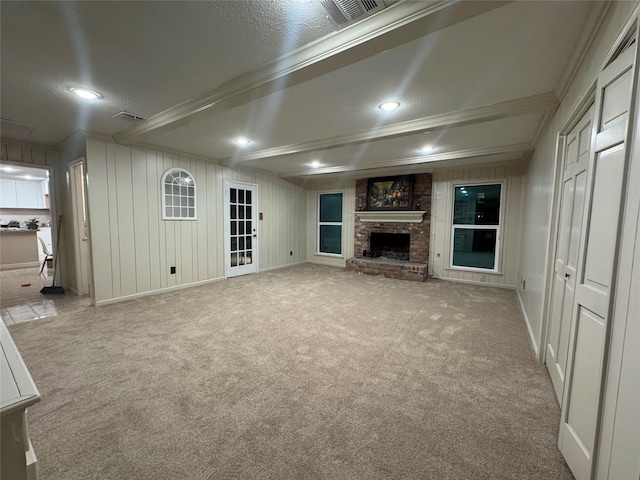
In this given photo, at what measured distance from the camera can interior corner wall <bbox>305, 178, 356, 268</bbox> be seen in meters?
6.80

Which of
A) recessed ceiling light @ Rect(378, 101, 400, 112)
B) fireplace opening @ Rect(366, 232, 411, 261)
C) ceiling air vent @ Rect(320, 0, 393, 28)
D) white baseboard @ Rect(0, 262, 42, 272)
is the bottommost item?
white baseboard @ Rect(0, 262, 42, 272)

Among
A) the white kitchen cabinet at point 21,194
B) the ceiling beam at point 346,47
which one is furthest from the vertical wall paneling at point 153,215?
the white kitchen cabinet at point 21,194

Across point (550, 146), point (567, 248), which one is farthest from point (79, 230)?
point (550, 146)

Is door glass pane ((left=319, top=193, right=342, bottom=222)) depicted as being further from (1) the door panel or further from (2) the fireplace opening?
(1) the door panel

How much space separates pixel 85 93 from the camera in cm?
248

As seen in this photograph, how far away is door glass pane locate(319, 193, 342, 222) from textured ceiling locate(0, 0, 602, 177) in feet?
12.0

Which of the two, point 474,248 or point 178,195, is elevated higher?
point 178,195

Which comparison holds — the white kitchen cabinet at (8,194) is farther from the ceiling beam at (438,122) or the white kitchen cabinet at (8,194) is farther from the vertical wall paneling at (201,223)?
the ceiling beam at (438,122)

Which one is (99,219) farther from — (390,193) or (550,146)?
(550,146)

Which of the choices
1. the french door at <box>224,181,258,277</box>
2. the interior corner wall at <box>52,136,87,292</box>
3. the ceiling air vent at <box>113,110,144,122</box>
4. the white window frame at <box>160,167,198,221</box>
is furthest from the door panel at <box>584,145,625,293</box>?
the interior corner wall at <box>52,136,87,292</box>

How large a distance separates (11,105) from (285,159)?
11.1 ft

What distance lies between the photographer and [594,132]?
54.4 inches

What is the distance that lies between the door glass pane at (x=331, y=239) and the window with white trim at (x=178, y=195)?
351 cm

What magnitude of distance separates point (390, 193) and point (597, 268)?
4.94m
